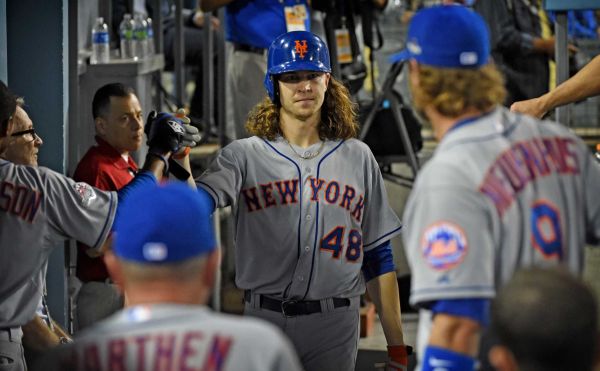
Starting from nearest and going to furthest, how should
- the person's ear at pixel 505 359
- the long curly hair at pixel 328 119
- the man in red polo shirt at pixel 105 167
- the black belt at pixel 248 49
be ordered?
the person's ear at pixel 505 359
the long curly hair at pixel 328 119
the man in red polo shirt at pixel 105 167
the black belt at pixel 248 49

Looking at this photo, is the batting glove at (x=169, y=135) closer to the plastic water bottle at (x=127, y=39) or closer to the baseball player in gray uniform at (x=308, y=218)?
the baseball player in gray uniform at (x=308, y=218)

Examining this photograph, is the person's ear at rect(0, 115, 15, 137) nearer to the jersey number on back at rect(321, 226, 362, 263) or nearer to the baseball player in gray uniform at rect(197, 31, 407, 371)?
the baseball player in gray uniform at rect(197, 31, 407, 371)

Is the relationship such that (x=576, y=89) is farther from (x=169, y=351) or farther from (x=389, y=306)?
(x=169, y=351)

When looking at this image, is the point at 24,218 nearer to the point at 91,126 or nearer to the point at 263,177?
the point at 263,177

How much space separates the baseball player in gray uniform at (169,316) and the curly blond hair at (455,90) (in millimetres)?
834

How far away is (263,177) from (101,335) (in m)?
2.10

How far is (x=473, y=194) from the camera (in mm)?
Result: 2881

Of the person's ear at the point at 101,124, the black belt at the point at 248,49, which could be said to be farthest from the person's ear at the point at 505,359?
the black belt at the point at 248,49

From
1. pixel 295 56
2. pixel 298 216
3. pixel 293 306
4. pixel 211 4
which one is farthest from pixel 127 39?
pixel 293 306

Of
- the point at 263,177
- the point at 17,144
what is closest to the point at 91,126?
the point at 17,144

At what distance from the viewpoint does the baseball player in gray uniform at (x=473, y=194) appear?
286 centimetres

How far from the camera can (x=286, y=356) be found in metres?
2.43

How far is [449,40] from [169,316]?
1181mm

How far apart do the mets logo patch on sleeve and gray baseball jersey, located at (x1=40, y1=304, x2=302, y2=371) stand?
592mm
